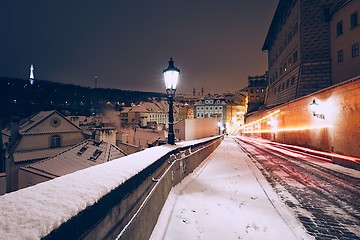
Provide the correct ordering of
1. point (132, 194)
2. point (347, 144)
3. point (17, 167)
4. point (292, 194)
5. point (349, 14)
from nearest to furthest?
point (132, 194) → point (292, 194) → point (347, 144) → point (349, 14) → point (17, 167)

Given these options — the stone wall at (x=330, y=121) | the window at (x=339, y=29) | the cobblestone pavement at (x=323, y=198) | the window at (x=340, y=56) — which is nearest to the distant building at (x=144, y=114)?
the stone wall at (x=330, y=121)

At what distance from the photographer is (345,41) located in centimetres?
2231

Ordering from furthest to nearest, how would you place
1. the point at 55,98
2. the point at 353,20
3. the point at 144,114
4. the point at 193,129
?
the point at 55,98 < the point at 144,114 < the point at 193,129 < the point at 353,20

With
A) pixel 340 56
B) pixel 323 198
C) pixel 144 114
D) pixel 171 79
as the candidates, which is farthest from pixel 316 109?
pixel 144 114

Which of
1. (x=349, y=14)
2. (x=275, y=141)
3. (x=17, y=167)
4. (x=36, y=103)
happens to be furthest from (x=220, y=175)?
(x=36, y=103)

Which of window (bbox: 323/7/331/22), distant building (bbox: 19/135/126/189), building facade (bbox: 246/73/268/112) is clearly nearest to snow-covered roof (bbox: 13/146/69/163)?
distant building (bbox: 19/135/126/189)

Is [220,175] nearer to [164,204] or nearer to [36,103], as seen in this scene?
[164,204]

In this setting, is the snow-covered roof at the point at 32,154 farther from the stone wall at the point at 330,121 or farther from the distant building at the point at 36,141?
the stone wall at the point at 330,121

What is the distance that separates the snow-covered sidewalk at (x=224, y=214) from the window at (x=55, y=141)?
28.5 metres

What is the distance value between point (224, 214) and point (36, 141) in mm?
30842

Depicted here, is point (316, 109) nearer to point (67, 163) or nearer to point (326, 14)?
point (326, 14)

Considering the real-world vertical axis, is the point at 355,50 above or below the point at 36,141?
above

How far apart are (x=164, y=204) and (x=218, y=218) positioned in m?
1.33

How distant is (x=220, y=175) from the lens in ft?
30.2
